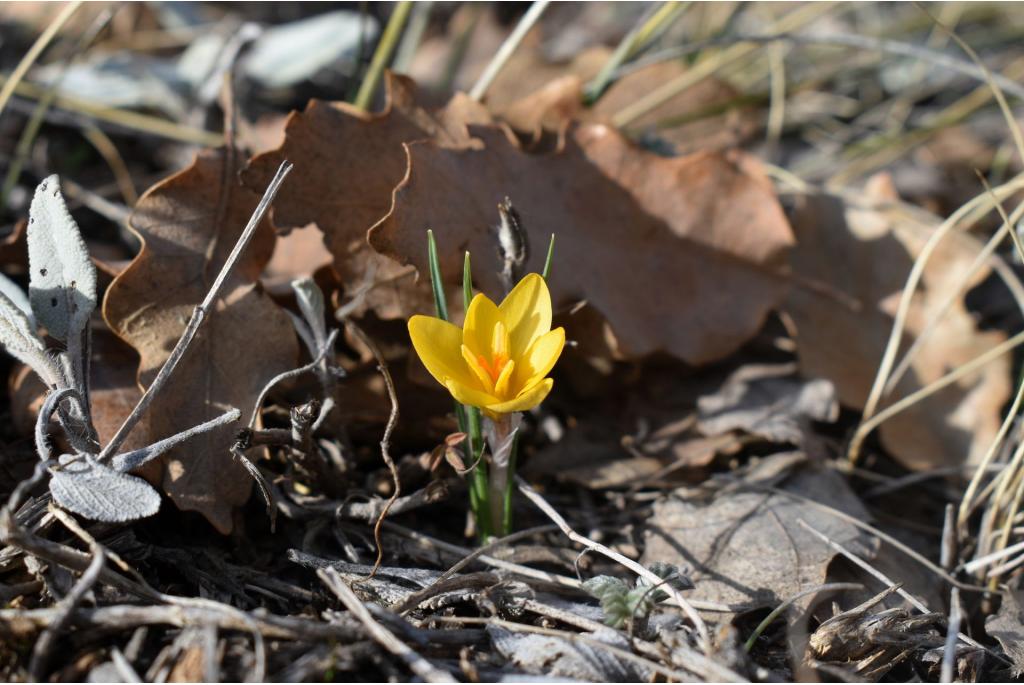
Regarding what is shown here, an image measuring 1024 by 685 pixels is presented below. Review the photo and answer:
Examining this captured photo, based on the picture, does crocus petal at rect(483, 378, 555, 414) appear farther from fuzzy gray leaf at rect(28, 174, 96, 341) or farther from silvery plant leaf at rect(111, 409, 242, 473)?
fuzzy gray leaf at rect(28, 174, 96, 341)

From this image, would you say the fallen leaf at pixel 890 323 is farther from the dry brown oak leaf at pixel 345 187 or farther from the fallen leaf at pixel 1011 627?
the dry brown oak leaf at pixel 345 187

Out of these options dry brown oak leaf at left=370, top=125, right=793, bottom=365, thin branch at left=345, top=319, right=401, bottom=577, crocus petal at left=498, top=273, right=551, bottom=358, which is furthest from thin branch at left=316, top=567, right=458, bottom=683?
dry brown oak leaf at left=370, top=125, right=793, bottom=365

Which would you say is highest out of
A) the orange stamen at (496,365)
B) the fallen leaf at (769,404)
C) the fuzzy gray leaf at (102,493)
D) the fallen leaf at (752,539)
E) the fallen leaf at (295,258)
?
the orange stamen at (496,365)

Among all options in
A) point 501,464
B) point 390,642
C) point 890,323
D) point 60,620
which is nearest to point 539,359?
point 501,464

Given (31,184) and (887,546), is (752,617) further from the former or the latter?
(31,184)

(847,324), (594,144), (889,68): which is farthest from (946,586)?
(889,68)

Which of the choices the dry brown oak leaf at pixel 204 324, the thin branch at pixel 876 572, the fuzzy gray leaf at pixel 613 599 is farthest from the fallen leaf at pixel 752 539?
the dry brown oak leaf at pixel 204 324

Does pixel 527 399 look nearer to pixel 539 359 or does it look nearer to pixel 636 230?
pixel 539 359
